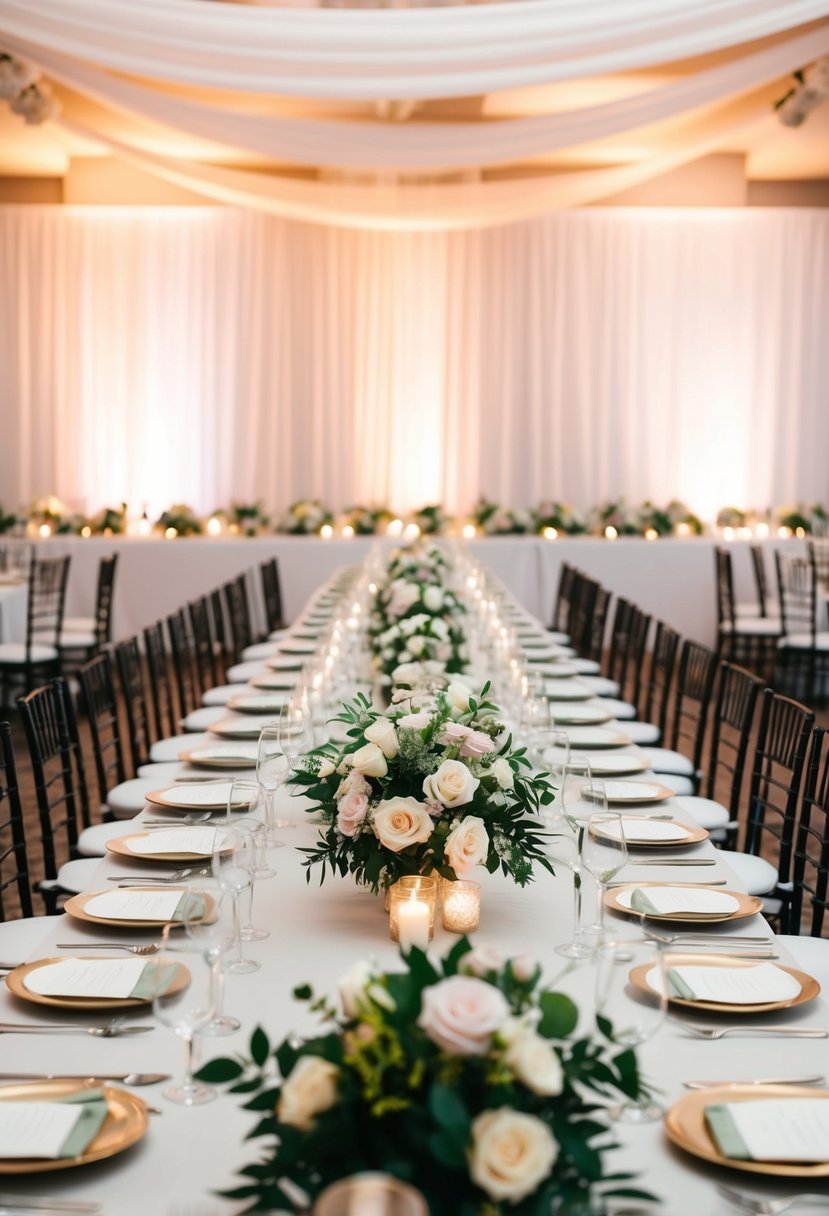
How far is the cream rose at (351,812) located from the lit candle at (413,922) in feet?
1.07

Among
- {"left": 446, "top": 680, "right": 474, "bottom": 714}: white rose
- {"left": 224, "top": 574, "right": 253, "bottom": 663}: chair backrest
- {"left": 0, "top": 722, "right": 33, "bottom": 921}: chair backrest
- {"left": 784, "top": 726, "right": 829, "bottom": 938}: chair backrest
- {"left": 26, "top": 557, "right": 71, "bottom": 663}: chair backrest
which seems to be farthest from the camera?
{"left": 26, "top": 557, "right": 71, "bottom": 663}: chair backrest

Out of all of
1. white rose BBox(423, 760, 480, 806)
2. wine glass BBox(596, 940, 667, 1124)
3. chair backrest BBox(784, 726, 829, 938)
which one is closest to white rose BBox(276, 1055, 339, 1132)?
wine glass BBox(596, 940, 667, 1124)

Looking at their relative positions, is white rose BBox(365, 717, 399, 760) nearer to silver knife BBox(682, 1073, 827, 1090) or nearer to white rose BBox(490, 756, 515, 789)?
white rose BBox(490, 756, 515, 789)

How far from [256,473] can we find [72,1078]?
11546 mm

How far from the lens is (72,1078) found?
176cm

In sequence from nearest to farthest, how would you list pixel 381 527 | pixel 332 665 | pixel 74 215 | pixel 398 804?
pixel 398 804, pixel 332 665, pixel 381 527, pixel 74 215

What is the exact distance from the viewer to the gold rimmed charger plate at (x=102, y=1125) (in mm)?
1552

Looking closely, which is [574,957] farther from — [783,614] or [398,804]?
[783,614]

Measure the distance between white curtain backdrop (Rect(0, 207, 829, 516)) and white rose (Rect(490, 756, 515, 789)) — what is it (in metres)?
10.9

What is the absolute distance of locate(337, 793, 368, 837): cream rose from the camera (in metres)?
2.28

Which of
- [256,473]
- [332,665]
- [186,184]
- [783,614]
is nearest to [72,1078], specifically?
[332,665]

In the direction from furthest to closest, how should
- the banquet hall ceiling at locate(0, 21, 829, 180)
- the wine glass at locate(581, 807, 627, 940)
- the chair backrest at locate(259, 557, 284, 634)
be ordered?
the banquet hall ceiling at locate(0, 21, 829, 180)
the chair backrest at locate(259, 557, 284, 634)
the wine glass at locate(581, 807, 627, 940)

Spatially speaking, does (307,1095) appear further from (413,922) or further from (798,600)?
(798,600)

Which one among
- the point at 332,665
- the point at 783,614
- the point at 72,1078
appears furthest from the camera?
the point at 783,614
